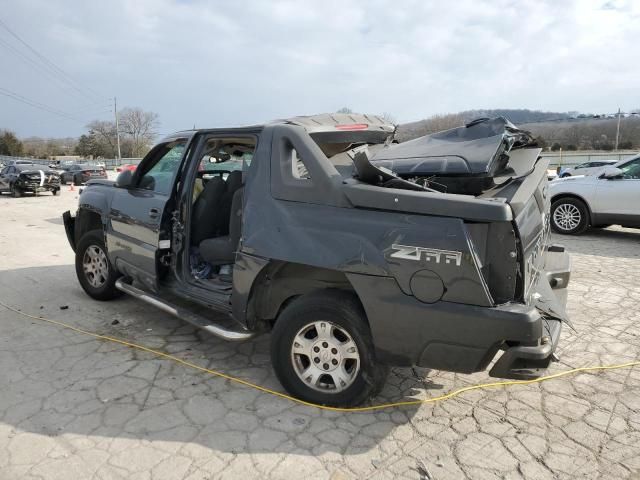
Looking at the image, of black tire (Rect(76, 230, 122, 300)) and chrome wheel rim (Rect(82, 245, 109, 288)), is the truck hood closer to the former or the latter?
black tire (Rect(76, 230, 122, 300))

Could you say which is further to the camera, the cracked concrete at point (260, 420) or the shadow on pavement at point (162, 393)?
the shadow on pavement at point (162, 393)

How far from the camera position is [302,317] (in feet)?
10.2

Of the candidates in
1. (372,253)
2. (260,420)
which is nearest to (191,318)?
(260,420)

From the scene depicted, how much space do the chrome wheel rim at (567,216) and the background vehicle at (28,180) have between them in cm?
1906

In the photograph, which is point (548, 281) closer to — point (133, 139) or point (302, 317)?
point (302, 317)

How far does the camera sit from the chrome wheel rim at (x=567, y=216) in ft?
30.8

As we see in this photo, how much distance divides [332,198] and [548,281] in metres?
1.80

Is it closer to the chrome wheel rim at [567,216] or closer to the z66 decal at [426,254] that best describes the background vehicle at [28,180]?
the chrome wheel rim at [567,216]

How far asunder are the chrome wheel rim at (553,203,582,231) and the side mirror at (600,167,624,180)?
76 centimetres

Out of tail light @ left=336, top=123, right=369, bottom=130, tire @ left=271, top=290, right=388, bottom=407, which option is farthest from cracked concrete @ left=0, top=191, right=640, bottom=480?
tail light @ left=336, top=123, right=369, bottom=130

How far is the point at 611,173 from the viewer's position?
8.99 meters

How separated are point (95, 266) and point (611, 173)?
8821 mm

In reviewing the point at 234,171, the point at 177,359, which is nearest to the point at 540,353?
the point at 177,359

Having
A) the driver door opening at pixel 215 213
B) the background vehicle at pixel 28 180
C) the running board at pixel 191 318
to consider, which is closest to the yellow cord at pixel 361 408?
the running board at pixel 191 318
